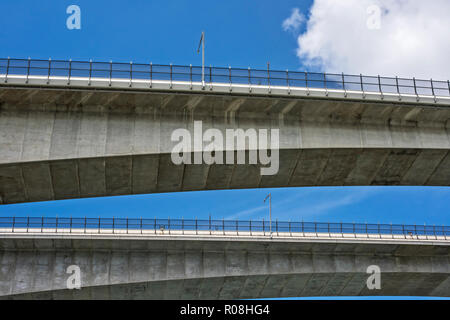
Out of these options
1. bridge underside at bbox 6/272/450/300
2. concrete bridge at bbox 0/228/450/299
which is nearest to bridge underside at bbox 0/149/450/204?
concrete bridge at bbox 0/228/450/299

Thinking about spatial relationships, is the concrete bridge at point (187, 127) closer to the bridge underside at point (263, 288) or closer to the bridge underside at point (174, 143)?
the bridge underside at point (174, 143)

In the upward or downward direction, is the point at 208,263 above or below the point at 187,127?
below

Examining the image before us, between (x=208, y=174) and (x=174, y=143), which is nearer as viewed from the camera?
(x=174, y=143)

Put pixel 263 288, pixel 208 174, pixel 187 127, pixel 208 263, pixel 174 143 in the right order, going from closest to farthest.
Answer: pixel 174 143
pixel 187 127
pixel 208 174
pixel 208 263
pixel 263 288

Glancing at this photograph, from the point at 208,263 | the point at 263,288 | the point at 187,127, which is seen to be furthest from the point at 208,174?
the point at 263,288

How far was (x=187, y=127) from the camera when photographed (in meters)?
22.6

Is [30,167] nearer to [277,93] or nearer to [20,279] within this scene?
[277,93]

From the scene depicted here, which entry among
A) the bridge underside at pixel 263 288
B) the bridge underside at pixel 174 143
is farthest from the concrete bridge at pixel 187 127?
the bridge underside at pixel 263 288

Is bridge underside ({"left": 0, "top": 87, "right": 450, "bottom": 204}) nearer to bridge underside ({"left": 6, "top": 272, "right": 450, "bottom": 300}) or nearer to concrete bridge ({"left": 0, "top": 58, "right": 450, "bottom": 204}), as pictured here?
concrete bridge ({"left": 0, "top": 58, "right": 450, "bottom": 204})

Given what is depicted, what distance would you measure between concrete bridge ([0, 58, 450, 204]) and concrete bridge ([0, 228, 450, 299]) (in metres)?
9.69

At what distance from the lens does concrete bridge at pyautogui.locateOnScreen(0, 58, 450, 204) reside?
69.9ft

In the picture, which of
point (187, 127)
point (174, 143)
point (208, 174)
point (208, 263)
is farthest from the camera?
point (208, 263)

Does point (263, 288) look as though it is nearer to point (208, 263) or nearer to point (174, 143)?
point (208, 263)

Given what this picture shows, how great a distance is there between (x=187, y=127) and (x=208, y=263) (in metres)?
14.0
